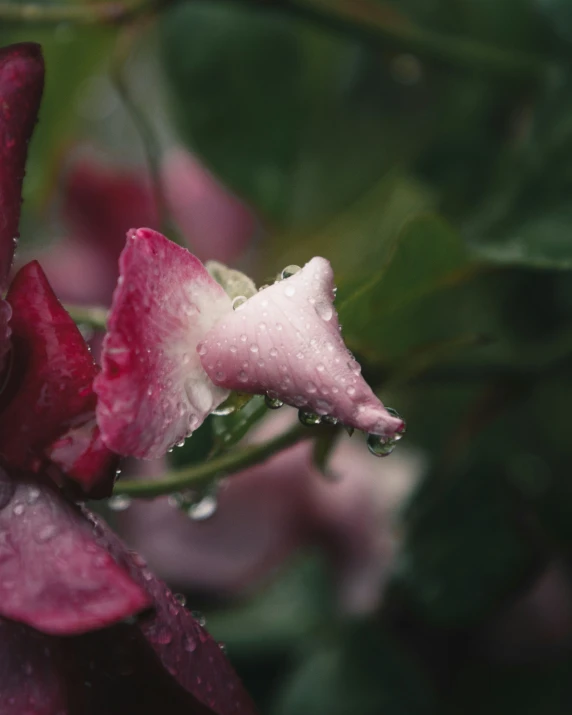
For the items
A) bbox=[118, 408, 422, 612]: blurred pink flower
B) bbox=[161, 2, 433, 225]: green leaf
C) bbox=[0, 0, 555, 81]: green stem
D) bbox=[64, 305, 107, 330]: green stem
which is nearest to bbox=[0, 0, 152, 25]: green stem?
bbox=[0, 0, 555, 81]: green stem

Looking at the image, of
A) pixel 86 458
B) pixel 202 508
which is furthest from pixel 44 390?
pixel 202 508

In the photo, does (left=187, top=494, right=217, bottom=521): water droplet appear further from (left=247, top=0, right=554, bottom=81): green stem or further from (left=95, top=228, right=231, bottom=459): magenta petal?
(left=247, top=0, right=554, bottom=81): green stem

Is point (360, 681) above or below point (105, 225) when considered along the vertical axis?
below

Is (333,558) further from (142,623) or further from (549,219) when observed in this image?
(142,623)

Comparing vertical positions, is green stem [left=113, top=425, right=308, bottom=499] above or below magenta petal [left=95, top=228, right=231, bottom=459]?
below

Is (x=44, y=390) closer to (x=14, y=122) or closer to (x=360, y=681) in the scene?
(x=14, y=122)

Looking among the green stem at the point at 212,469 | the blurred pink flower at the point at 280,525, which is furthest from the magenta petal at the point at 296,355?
the blurred pink flower at the point at 280,525
